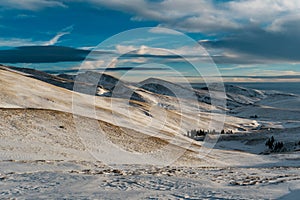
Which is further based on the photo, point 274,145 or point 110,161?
point 274,145

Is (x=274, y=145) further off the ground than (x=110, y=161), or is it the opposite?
(x=110, y=161)

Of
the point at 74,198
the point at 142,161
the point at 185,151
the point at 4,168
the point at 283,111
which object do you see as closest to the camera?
the point at 74,198

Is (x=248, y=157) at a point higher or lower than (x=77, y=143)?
lower

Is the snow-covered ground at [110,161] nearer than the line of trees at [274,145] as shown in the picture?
Yes

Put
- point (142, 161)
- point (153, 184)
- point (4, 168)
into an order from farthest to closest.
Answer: point (142, 161) < point (4, 168) < point (153, 184)

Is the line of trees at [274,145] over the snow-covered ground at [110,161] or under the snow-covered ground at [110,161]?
under

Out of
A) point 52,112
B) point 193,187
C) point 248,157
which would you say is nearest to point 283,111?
point 248,157

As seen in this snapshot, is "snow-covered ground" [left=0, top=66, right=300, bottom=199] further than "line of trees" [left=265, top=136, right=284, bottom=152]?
No

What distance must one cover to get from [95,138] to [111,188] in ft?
73.0

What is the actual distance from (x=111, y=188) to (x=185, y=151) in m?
26.1

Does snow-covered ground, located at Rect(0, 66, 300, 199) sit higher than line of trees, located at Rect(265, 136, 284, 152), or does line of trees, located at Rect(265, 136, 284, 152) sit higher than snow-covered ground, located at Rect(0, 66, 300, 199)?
snow-covered ground, located at Rect(0, 66, 300, 199)

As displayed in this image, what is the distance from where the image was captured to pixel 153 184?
1852cm

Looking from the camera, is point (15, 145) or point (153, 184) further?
point (15, 145)

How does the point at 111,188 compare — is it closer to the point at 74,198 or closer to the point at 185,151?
the point at 74,198
